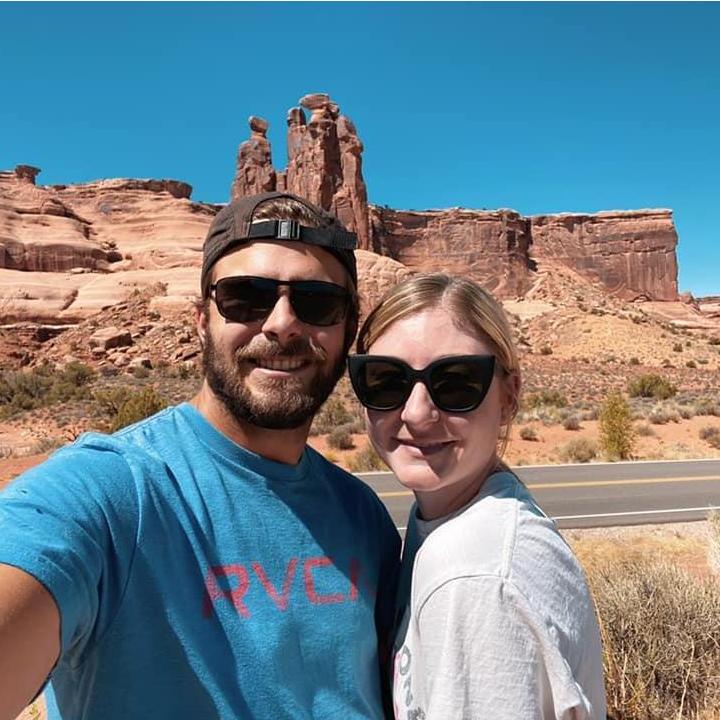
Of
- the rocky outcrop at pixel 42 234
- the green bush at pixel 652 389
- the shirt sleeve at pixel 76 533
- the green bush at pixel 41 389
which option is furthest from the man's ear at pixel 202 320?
the rocky outcrop at pixel 42 234

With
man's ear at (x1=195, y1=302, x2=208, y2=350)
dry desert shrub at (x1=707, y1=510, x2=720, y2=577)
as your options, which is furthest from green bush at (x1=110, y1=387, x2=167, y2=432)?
man's ear at (x1=195, y1=302, x2=208, y2=350)

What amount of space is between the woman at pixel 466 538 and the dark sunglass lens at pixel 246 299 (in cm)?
33

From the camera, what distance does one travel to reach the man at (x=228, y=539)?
1.23 metres

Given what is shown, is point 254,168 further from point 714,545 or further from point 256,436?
point 256,436

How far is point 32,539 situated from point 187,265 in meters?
54.1

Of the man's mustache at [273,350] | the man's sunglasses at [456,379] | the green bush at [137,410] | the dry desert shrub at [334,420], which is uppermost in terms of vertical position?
the man's mustache at [273,350]

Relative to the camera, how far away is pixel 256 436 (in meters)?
1.72

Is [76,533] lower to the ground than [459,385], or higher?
lower

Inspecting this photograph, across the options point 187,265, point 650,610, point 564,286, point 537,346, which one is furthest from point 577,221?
point 650,610

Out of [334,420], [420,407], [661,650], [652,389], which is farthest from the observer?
[652,389]

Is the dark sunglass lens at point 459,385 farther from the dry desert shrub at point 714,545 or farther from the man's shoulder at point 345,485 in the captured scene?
the dry desert shrub at point 714,545

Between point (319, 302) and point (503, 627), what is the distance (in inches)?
43.2

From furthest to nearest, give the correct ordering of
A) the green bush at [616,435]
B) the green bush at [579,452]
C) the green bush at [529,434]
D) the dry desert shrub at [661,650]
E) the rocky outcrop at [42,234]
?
the rocky outcrop at [42,234], the green bush at [529,434], the green bush at [616,435], the green bush at [579,452], the dry desert shrub at [661,650]

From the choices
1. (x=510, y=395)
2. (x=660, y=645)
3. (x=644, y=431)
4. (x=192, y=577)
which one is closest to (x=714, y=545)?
(x=660, y=645)
